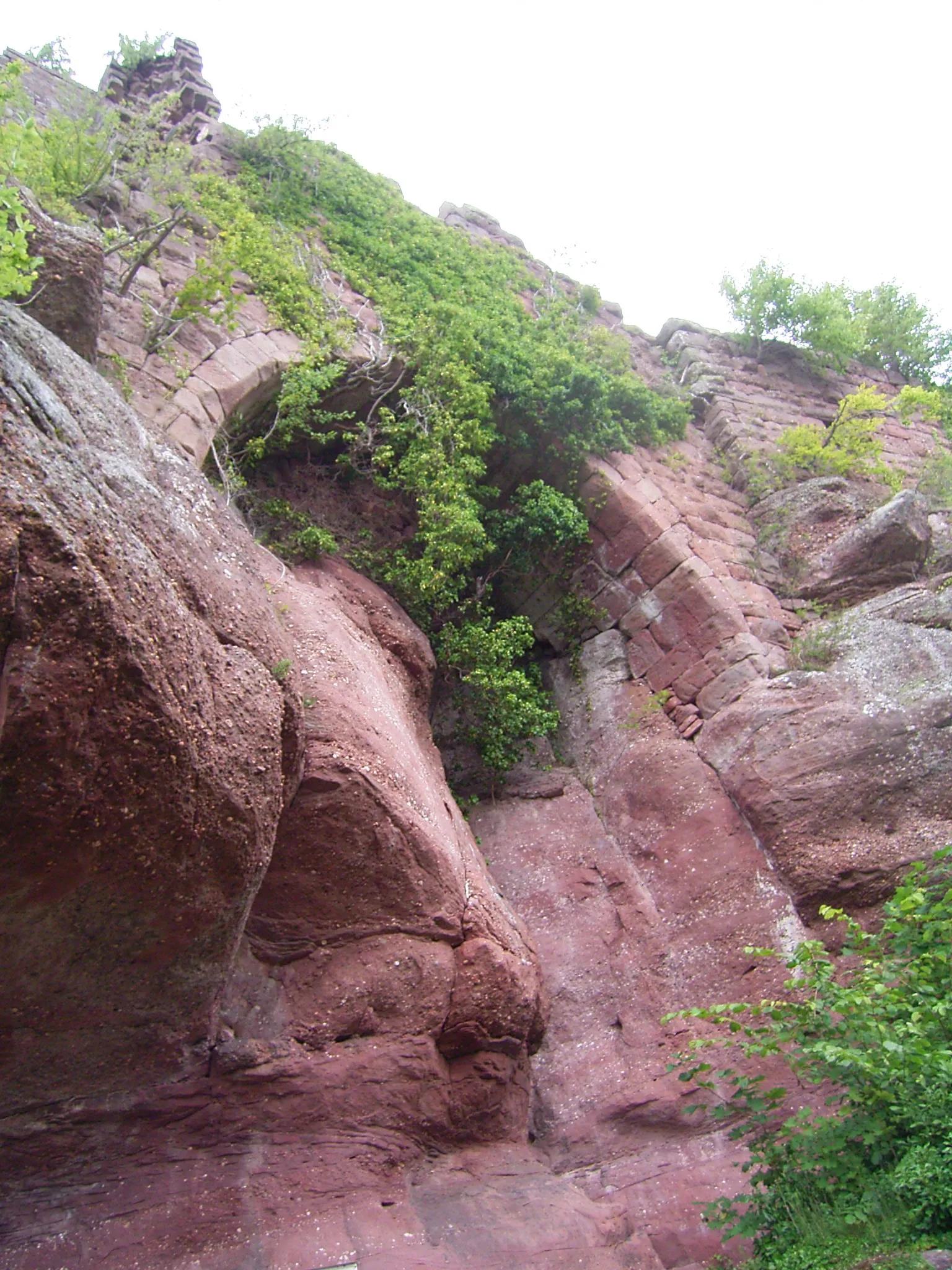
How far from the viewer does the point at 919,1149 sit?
3990 millimetres

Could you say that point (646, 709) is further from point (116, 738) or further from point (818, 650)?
point (116, 738)

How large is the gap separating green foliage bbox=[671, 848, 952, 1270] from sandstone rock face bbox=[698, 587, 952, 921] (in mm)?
1197

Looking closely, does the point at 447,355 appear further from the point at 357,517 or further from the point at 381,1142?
the point at 381,1142

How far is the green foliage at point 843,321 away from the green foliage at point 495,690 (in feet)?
24.4

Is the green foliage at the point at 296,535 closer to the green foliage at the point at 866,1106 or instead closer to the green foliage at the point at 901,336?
the green foliage at the point at 866,1106

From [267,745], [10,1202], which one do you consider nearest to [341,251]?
[267,745]

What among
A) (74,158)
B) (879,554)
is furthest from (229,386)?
(879,554)

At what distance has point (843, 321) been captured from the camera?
12703mm

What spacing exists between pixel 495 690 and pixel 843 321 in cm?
834

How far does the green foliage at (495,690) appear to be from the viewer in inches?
318

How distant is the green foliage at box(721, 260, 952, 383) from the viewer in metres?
12.8

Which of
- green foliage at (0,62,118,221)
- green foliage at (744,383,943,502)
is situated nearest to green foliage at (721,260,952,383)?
green foliage at (744,383,943,502)

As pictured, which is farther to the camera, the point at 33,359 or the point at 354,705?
the point at 354,705

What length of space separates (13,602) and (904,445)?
470 inches
